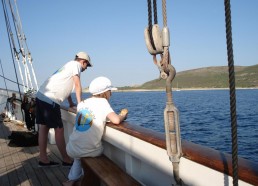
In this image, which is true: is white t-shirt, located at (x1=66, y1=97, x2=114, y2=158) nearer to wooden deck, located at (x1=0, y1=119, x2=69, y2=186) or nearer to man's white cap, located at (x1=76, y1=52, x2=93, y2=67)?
wooden deck, located at (x1=0, y1=119, x2=69, y2=186)

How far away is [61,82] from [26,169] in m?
1.27

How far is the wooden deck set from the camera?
322 cm

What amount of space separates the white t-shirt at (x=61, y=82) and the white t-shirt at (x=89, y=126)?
946mm

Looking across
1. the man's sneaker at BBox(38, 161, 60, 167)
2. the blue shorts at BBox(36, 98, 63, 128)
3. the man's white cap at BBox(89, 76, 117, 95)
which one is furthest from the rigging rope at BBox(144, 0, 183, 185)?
the man's sneaker at BBox(38, 161, 60, 167)

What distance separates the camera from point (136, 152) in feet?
7.13

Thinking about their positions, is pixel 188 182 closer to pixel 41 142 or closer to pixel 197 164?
pixel 197 164

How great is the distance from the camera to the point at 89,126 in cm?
258

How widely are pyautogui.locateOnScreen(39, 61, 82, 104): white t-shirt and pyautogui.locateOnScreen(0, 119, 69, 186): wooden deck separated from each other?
91cm

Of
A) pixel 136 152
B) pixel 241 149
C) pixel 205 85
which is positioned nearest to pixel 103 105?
pixel 136 152

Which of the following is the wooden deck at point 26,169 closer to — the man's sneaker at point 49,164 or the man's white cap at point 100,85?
the man's sneaker at point 49,164

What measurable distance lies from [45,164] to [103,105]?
5.35ft

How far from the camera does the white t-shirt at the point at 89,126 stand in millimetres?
2576

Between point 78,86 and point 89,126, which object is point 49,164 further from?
point 89,126

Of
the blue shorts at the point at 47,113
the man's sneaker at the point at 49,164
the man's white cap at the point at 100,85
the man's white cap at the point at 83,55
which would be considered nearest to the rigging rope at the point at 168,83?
the man's white cap at the point at 100,85
